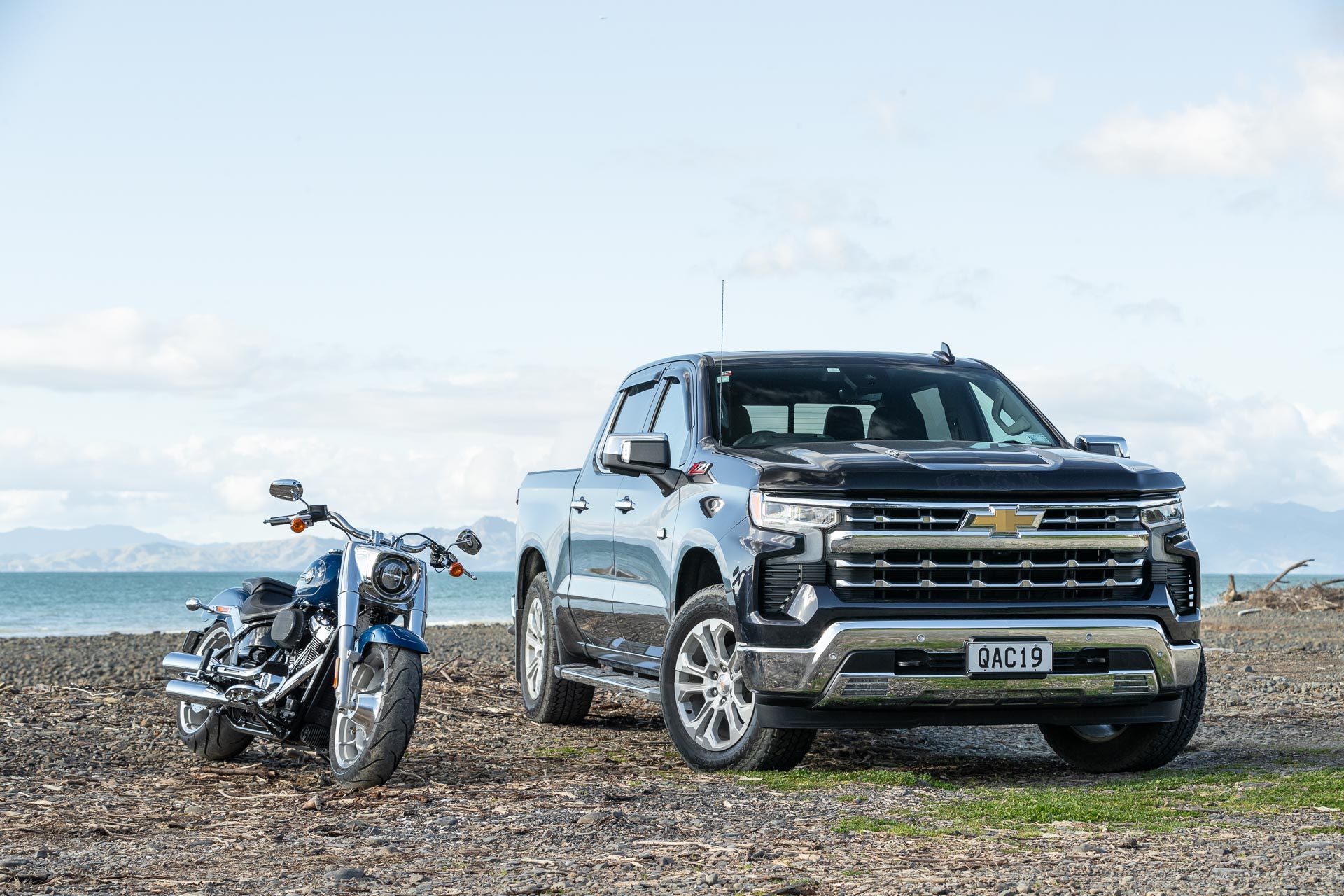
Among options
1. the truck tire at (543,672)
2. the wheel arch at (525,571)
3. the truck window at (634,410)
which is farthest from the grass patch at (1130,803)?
the wheel arch at (525,571)

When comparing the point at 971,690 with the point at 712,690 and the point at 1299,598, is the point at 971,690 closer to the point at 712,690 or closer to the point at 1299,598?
the point at 712,690

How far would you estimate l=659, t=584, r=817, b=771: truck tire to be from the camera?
7074mm

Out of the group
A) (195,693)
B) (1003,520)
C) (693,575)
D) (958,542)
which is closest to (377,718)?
(195,693)

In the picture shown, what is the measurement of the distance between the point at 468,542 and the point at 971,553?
238cm

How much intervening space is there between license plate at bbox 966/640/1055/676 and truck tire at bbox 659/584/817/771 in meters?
0.81

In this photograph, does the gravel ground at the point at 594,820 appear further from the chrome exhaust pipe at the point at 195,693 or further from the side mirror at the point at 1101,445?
the side mirror at the point at 1101,445

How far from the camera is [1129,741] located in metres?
7.83

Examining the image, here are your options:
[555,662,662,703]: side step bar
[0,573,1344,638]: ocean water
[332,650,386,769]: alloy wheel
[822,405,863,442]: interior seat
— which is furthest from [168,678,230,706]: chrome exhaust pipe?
[0,573,1344,638]: ocean water

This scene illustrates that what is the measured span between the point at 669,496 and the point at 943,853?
3.10 m

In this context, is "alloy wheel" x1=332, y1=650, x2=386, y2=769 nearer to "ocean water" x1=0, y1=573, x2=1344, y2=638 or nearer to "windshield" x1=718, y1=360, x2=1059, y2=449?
"windshield" x1=718, y1=360, x2=1059, y2=449

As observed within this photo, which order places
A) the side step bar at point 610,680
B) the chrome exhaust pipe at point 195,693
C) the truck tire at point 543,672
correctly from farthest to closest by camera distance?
the truck tire at point 543,672, the side step bar at point 610,680, the chrome exhaust pipe at point 195,693

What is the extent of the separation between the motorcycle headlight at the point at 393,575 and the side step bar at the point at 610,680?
1.39m

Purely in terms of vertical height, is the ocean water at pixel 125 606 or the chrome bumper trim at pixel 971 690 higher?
the chrome bumper trim at pixel 971 690

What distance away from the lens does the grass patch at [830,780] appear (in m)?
6.79
